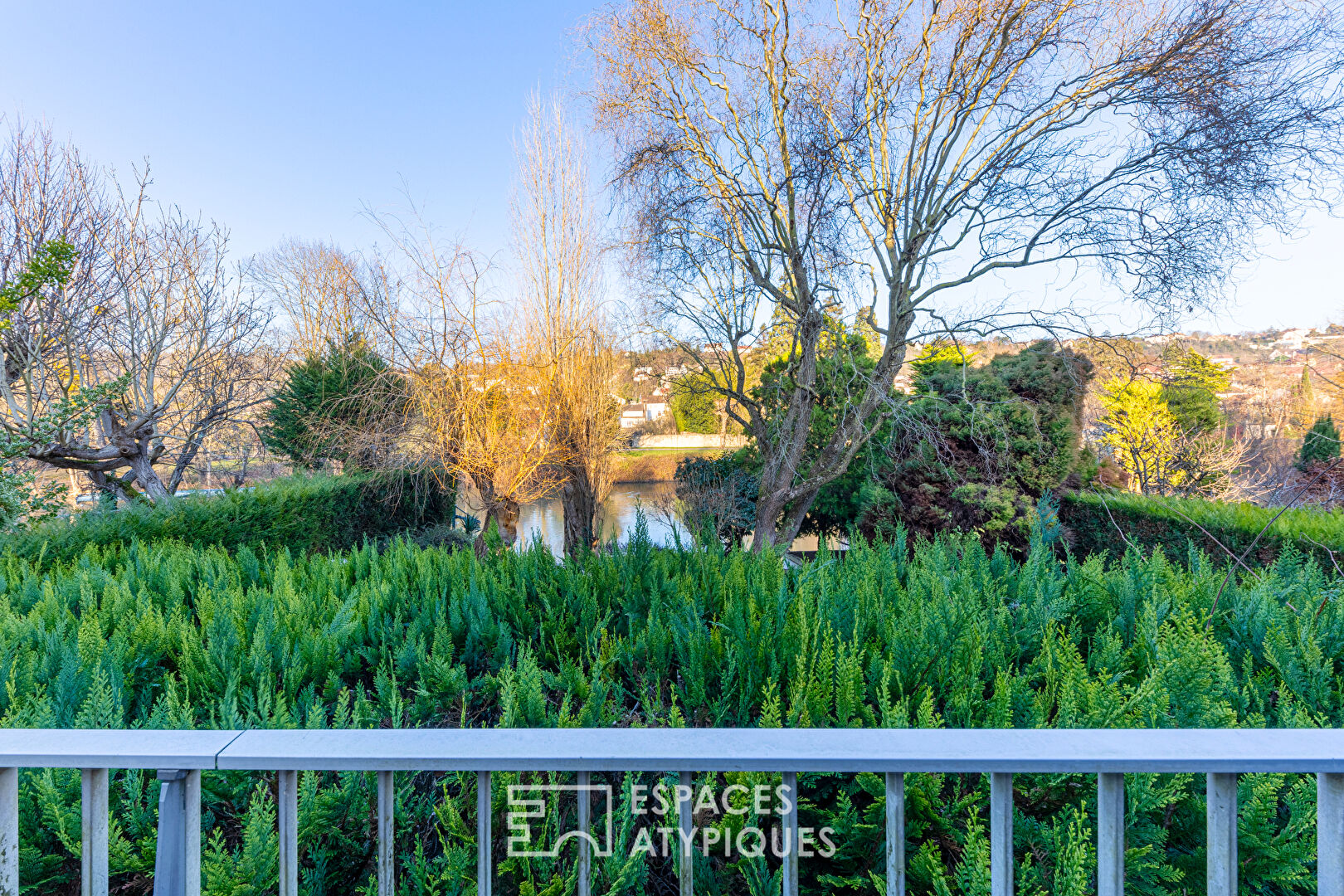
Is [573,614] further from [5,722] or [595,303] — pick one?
[595,303]

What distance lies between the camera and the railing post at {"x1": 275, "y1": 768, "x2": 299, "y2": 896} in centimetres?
85

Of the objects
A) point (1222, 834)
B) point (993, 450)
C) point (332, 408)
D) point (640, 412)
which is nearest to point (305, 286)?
point (332, 408)

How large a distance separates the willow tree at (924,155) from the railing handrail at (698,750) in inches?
271

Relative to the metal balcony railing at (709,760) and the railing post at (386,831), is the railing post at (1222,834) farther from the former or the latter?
the railing post at (386,831)

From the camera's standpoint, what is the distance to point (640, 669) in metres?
1.85

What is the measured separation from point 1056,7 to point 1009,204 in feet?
A: 7.06

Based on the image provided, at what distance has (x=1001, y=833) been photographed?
32.4 inches

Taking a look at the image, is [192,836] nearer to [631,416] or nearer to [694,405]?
[631,416]

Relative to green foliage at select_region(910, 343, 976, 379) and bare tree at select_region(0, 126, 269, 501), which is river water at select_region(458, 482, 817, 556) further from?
bare tree at select_region(0, 126, 269, 501)

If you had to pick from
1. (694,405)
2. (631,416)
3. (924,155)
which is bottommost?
(631,416)

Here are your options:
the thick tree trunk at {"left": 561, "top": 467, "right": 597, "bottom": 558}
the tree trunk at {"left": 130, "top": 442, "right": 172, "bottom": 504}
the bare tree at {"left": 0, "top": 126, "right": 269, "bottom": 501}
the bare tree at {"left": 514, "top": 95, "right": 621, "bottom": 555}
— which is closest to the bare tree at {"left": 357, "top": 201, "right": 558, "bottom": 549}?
the bare tree at {"left": 514, "top": 95, "right": 621, "bottom": 555}

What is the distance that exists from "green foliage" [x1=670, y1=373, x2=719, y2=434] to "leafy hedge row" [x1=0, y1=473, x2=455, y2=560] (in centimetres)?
440
